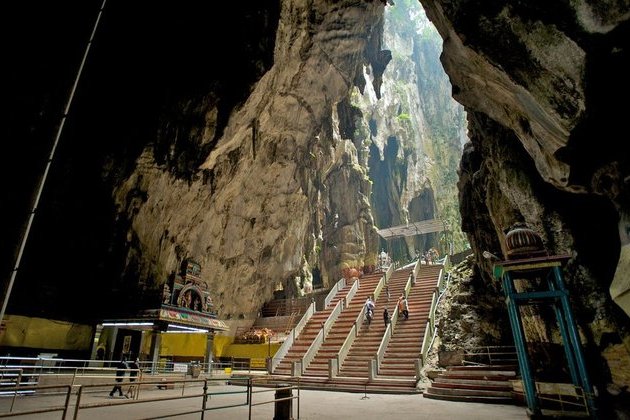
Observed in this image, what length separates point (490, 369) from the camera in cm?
1116

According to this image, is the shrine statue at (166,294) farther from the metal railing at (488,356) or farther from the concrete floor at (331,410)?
the metal railing at (488,356)

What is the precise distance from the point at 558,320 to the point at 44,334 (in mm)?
17700

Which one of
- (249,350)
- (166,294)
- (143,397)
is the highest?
(166,294)

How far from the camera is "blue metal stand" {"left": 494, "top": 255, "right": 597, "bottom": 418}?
20.6 ft

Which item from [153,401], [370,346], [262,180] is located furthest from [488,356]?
[262,180]

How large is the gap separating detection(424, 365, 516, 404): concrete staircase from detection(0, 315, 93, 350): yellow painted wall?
14342 millimetres

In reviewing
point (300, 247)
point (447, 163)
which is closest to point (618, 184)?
point (300, 247)

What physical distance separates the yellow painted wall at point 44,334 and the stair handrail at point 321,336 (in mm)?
9531

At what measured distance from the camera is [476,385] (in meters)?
10.4

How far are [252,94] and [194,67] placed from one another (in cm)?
285

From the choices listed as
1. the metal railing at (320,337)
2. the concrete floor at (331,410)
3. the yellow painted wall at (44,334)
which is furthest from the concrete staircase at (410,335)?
the yellow painted wall at (44,334)

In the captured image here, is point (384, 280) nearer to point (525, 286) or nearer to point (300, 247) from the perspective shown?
point (300, 247)

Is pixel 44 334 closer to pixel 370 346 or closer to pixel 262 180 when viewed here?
pixel 262 180

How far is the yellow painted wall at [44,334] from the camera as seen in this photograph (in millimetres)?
13086
